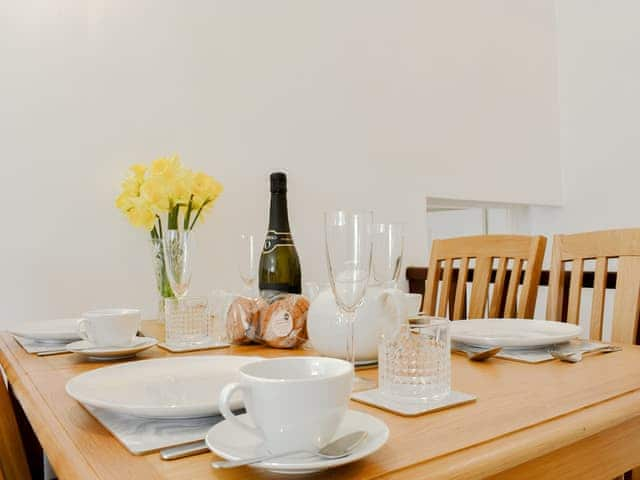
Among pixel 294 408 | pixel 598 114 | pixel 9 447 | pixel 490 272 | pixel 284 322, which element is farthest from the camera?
pixel 598 114

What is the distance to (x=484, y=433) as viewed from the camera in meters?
0.53

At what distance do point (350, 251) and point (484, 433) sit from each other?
262mm

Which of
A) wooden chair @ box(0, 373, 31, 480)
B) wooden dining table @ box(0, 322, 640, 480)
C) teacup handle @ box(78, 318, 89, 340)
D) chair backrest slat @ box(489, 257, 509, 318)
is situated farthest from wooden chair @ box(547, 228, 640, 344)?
wooden chair @ box(0, 373, 31, 480)

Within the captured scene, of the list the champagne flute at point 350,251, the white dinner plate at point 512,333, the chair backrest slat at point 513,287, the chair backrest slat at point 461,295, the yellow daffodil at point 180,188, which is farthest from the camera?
the chair backrest slat at point 461,295

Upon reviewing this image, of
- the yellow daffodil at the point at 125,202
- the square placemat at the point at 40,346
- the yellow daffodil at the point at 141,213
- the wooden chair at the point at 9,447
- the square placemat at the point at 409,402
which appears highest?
the yellow daffodil at the point at 125,202

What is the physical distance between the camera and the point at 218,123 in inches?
80.1

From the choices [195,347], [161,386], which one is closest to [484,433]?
[161,386]

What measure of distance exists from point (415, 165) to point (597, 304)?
1.39m

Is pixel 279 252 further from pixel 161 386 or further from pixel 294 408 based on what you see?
pixel 294 408

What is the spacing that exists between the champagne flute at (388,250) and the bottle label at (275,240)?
468 millimetres

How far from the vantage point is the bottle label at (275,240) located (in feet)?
4.08

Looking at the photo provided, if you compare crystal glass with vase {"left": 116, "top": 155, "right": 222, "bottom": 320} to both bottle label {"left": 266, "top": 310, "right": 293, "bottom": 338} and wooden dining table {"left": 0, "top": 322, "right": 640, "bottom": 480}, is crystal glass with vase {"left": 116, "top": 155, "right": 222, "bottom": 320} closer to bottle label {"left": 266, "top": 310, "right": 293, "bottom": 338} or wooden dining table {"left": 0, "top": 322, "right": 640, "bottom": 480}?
bottle label {"left": 266, "top": 310, "right": 293, "bottom": 338}

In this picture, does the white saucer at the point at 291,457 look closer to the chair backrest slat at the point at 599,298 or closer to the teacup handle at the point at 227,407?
the teacup handle at the point at 227,407

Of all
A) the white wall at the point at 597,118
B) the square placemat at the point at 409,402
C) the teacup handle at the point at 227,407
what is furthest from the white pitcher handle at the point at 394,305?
the white wall at the point at 597,118
